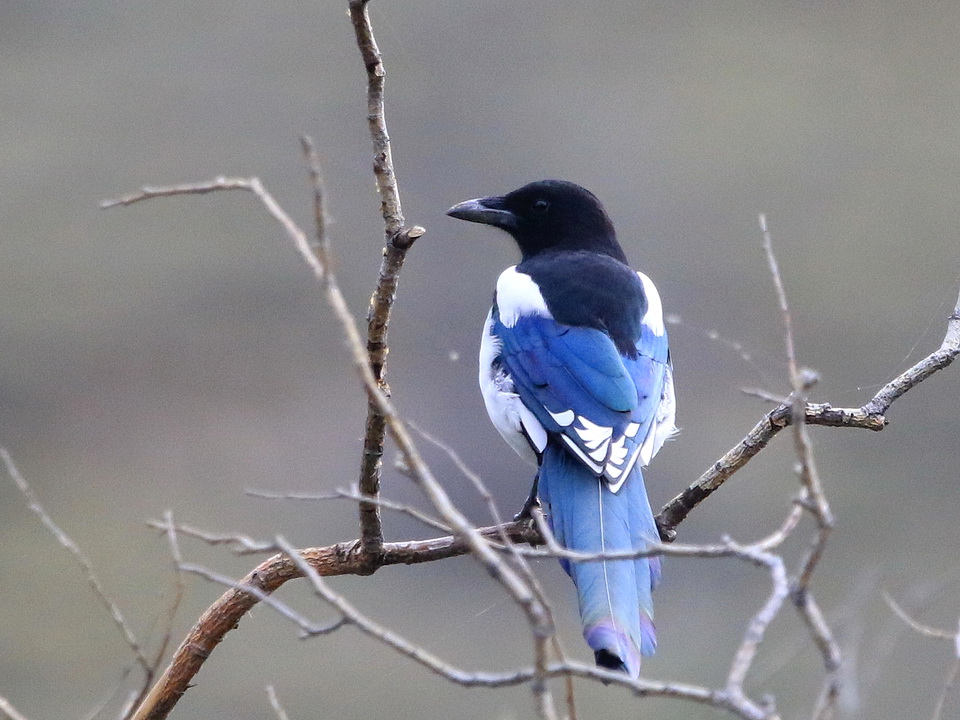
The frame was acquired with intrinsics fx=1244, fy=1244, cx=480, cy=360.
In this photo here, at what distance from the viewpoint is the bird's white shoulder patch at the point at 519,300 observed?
2.51 meters

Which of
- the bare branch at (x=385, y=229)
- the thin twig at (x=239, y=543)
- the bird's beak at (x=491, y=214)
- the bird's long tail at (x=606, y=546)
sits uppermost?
the bare branch at (x=385, y=229)

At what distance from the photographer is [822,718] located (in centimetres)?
106

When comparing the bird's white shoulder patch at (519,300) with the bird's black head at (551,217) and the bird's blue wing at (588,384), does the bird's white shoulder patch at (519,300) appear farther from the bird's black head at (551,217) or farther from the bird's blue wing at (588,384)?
the bird's black head at (551,217)

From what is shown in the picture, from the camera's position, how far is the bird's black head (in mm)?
2857

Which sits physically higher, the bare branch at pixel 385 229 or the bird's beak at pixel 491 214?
the bare branch at pixel 385 229

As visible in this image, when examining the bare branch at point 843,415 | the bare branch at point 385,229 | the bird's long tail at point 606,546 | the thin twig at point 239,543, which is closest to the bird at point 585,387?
the bird's long tail at point 606,546

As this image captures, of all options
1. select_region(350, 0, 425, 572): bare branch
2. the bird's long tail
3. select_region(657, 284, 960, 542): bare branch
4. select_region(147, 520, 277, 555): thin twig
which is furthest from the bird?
select_region(147, 520, 277, 555): thin twig

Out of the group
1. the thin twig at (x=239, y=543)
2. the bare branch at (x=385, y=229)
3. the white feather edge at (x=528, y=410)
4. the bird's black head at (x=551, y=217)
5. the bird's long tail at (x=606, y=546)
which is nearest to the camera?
the thin twig at (x=239, y=543)

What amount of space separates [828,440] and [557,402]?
7326mm

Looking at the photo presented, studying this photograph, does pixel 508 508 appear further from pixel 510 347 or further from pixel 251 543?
pixel 251 543

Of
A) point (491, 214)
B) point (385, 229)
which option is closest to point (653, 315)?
point (491, 214)

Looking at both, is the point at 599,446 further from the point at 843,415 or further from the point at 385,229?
the point at 385,229

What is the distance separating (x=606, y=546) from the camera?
1961 mm

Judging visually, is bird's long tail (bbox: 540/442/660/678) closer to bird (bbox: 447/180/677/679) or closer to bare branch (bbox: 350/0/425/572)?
bird (bbox: 447/180/677/679)
